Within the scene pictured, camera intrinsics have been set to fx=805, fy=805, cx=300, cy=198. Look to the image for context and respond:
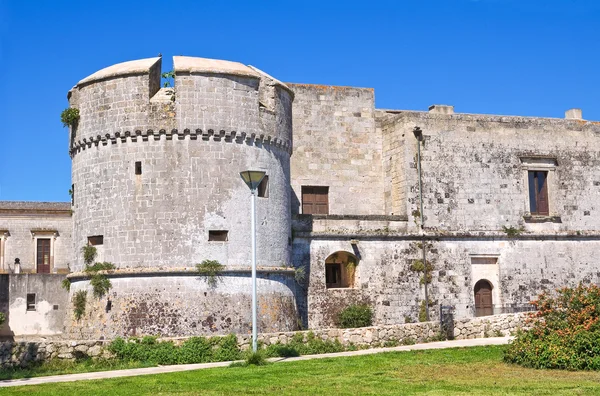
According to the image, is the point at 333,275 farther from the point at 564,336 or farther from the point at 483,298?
the point at 564,336

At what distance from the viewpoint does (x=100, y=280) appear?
23.5 m

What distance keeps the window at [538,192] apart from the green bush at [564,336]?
13947 mm

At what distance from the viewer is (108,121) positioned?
24219 mm

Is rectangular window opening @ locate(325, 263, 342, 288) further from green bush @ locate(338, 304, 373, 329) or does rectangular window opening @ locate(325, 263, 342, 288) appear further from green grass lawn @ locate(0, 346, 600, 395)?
green grass lawn @ locate(0, 346, 600, 395)

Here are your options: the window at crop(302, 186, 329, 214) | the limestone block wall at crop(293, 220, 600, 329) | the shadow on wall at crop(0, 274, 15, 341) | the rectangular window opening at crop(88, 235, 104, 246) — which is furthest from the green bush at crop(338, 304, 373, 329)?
the shadow on wall at crop(0, 274, 15, 341)

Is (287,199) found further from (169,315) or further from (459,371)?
(459,371)

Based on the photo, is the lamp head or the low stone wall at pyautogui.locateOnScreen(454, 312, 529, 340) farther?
the lamp head

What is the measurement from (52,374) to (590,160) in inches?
974

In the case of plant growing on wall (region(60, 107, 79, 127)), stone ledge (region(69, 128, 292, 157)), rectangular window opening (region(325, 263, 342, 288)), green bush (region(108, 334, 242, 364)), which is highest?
plant growing on wall (region(60, 107, 79, 127))

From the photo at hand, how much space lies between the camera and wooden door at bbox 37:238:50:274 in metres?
49.9

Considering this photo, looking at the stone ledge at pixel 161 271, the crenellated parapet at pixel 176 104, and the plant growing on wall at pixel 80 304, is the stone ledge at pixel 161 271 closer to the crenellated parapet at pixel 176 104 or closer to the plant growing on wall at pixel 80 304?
the plant growing on wall at pixel 80 304

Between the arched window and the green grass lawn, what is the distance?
10428 millimetres

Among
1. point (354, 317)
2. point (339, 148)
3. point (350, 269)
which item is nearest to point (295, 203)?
point (339, 148)

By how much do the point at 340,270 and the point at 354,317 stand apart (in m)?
2.08
